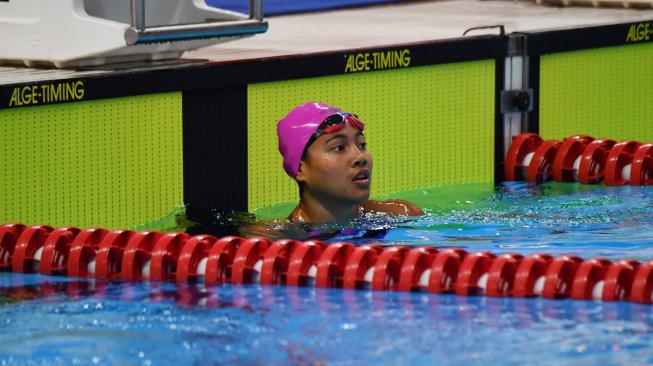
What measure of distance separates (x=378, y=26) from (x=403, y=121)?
1.31m

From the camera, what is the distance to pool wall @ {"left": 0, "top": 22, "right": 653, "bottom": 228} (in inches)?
225

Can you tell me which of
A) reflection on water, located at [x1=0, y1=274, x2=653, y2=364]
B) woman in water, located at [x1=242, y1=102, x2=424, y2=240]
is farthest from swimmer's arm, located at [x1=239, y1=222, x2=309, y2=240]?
reflection on water, located at [x1=0, y1=274, x2=653, y2=364]

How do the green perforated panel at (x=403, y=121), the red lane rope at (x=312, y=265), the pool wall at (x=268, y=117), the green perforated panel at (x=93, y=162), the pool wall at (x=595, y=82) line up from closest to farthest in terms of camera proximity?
the red lane rope at (x=312, y=265)
the green perforated panel at (x=93, y=162)
the pool wall at (x=268, y=117)
the green perforated panel at (x=403, y=121)
the pool wall at (x=595, y=82)

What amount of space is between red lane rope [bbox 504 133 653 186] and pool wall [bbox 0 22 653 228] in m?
0.17

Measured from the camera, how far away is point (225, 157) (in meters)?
6.32

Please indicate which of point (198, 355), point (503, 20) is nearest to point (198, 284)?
point (198, 355)

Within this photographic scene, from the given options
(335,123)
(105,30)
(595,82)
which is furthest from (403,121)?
(105,30)

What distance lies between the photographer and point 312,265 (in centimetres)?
483

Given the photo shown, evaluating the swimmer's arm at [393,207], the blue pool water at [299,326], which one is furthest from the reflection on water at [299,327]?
the swimmer's arm at [393,207]

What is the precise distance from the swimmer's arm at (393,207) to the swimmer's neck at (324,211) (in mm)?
145

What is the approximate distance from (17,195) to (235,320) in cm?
161

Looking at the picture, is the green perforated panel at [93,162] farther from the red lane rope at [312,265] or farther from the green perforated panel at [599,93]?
the green perforated panel at [599,93]

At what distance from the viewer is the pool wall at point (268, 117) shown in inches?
225

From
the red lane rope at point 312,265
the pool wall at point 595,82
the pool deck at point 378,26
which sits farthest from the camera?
the pool wall at point 595,82
